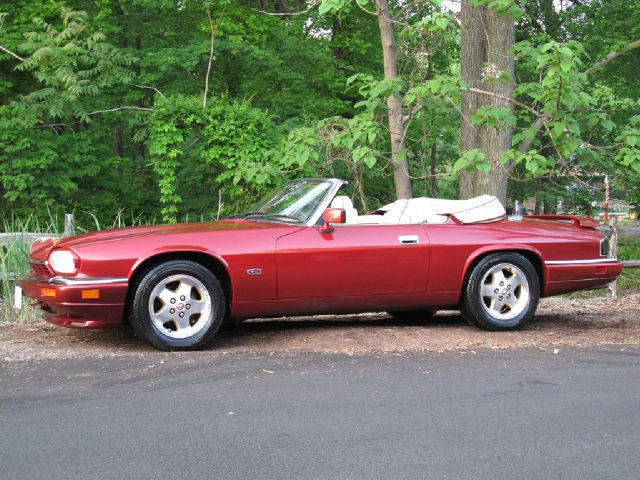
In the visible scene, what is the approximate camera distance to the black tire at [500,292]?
768cm

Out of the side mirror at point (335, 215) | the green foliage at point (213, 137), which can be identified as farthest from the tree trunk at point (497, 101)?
the side mirror at point (335, 215)

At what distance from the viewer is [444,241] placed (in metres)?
7.60

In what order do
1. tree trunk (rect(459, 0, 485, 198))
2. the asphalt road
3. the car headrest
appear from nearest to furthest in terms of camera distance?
the asphalt road → the car headrest → tree trunk (rect(459, 0, 485, 198))

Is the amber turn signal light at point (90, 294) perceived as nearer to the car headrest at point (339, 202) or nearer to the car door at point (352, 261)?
the car door at point (352, 261)

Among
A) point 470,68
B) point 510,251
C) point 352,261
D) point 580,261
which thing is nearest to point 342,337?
point 352,261

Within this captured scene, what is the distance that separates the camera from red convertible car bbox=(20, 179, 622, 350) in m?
6.57

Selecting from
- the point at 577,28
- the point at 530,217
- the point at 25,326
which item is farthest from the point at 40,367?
the point at 577,28

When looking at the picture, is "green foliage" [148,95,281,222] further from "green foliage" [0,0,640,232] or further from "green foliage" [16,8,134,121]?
"green foliage" [16,8,134,121]

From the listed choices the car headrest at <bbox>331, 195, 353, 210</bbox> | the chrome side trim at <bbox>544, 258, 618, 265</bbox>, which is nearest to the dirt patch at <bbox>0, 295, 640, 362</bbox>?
the chrome side trim at <bbox>544, 258, 618, 265</bbox>

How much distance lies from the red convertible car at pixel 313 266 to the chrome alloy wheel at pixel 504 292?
10 mm

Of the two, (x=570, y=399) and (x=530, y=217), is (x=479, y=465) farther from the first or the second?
(x=530, y=217)

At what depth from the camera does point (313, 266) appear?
7.10m

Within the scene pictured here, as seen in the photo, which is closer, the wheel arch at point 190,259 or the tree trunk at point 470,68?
the wheel arch at point 190,259

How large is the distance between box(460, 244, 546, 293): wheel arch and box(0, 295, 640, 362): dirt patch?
0.50 meters
